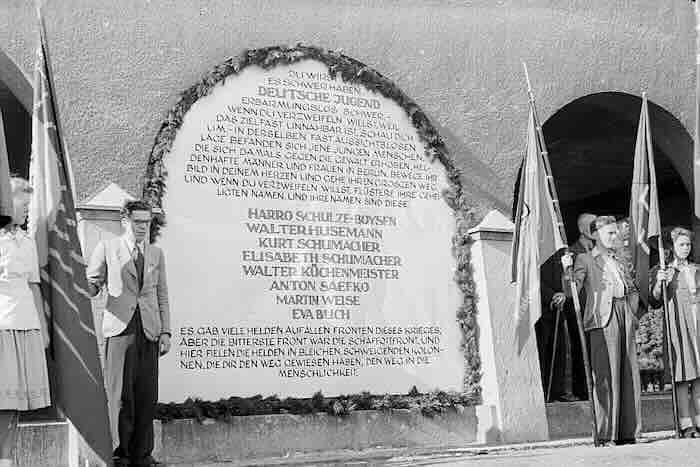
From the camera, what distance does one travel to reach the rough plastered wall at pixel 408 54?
689 cm

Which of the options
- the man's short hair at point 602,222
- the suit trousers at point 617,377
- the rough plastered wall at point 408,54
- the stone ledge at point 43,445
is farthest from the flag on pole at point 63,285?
the man's short hair at point 602,222

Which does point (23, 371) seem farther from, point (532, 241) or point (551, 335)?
point (551, 335)

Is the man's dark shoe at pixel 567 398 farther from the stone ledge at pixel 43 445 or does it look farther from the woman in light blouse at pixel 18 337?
the woman in light blouse at pixel 18 337

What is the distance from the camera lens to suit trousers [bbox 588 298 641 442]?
22.2 ft

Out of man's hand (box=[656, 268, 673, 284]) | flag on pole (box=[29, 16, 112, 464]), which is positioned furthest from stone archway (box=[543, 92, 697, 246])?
flag on pole (box=[29, 16, 112, 464])

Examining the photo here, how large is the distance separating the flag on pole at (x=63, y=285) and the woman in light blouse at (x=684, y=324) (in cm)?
438

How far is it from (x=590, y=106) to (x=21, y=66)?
18.2ft

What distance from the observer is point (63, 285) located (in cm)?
514

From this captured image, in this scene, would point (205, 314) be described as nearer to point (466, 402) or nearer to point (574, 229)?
point (466, 402)

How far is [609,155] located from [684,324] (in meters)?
5.18

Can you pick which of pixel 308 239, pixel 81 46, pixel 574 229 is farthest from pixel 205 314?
pixel 574 229

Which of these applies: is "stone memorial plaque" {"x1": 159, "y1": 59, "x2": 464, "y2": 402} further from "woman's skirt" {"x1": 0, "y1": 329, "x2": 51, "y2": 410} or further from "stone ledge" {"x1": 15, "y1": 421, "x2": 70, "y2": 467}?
"woman's skirt" {"x1": 0, "y1": 329, "x2": 51, "y2": 410}

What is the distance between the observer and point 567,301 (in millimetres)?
9219

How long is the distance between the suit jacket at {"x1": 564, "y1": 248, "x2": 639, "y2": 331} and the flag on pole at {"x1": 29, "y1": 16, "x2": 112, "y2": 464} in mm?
3629
